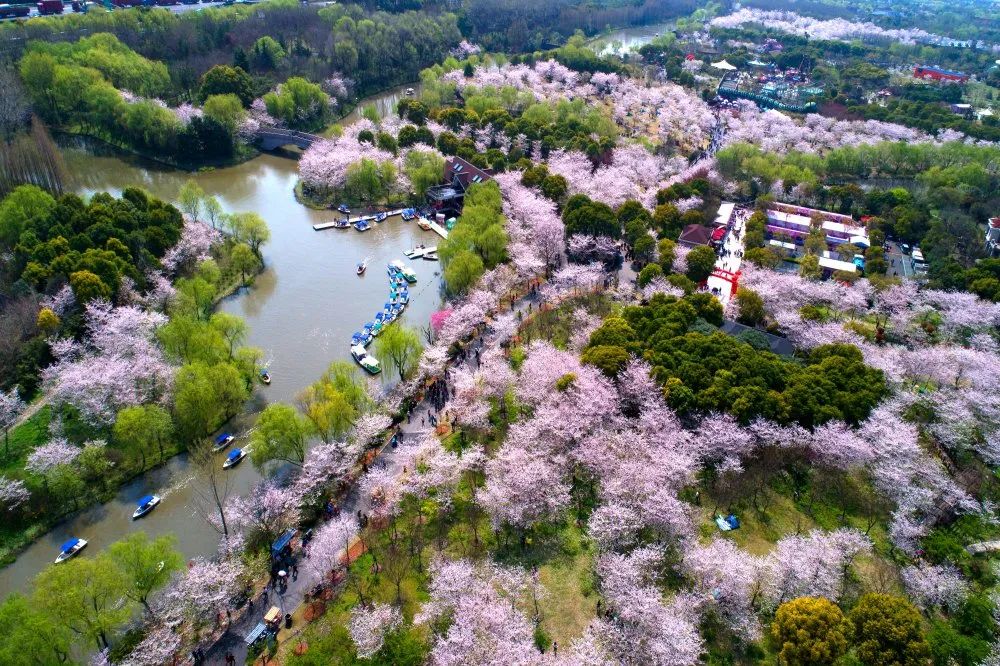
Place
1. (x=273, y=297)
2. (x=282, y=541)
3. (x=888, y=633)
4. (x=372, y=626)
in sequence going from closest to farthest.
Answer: (x=888, y=633), (x=372, y=626), (x=282, y=541), (x=273, y=297)

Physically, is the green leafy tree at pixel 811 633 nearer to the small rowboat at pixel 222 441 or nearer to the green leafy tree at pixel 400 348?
the green leafy tree at pixel 400 348

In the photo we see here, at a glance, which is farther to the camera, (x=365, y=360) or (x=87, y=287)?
(x=365, y=360)

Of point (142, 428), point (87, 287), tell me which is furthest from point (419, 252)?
point (142, 428)

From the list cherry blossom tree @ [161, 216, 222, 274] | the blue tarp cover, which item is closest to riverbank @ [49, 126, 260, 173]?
cherry blossom tree @ [161, 216, 222, 274]

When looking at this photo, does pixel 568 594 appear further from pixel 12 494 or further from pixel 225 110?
pixel 225 110

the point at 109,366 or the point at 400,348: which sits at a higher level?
the point at 109,366

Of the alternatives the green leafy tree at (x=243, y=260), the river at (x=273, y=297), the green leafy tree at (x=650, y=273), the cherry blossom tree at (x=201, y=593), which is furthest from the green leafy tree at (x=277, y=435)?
the green leafy tree at (x=650, y=273)
